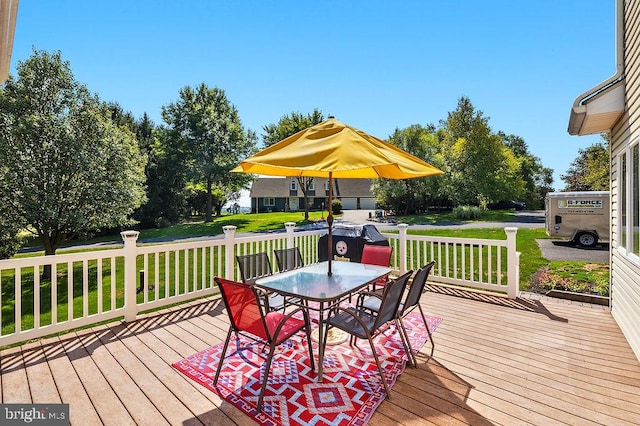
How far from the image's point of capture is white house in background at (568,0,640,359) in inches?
125

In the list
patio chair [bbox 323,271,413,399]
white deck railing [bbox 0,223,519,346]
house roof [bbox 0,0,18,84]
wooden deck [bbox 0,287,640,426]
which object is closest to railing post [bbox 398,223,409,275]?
white deck railing [bbox 0,223,519,346]

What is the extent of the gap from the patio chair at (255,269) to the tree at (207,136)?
19669mm

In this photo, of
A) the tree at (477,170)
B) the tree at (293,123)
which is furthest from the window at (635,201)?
the tree at (477,170)

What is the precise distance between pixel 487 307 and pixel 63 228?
40.7 ft

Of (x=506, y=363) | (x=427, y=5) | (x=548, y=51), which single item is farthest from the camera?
(x=548, y=51)

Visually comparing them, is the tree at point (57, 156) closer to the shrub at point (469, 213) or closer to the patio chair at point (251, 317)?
the patio chair at point (251, 317)

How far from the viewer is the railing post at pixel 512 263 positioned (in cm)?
462

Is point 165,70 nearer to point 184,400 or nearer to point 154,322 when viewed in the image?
point 154,322

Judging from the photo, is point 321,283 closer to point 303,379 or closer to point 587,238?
point 303,379

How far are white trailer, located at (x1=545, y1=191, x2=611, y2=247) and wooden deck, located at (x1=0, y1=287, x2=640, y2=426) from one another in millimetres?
9266

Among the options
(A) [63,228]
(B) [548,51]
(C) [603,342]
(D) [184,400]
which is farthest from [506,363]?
(A) [63,228]

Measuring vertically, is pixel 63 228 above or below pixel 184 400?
above

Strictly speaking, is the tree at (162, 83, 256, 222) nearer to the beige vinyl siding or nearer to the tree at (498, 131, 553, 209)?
the beige vinyl siding

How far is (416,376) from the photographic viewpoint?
8.82ft
